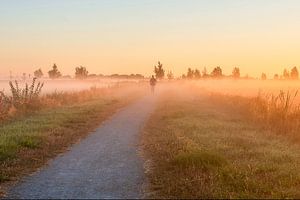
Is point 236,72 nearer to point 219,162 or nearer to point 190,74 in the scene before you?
point 190,74

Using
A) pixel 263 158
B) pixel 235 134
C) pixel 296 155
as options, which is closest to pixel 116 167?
pixel 263 158

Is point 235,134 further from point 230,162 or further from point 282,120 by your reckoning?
point 230,162

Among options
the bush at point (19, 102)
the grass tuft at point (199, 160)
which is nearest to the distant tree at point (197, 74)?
the bush at point (19, 102)

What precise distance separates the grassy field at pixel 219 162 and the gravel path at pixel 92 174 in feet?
1.55

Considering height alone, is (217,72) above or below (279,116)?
below

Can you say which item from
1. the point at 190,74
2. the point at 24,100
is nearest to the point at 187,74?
the point at 190,74

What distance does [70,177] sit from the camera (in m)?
Answer: 12.5

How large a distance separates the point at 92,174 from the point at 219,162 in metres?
3.28

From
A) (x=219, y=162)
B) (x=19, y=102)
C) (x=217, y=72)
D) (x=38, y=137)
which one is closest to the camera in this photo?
(x=219, y=162)

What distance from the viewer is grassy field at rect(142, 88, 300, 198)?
35.7 feet

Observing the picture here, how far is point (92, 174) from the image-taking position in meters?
12.9

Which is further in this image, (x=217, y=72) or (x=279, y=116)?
(x=217, y=72)

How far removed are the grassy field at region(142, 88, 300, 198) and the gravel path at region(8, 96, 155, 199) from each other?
1.55 feet

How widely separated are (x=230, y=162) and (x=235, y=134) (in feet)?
21.5
